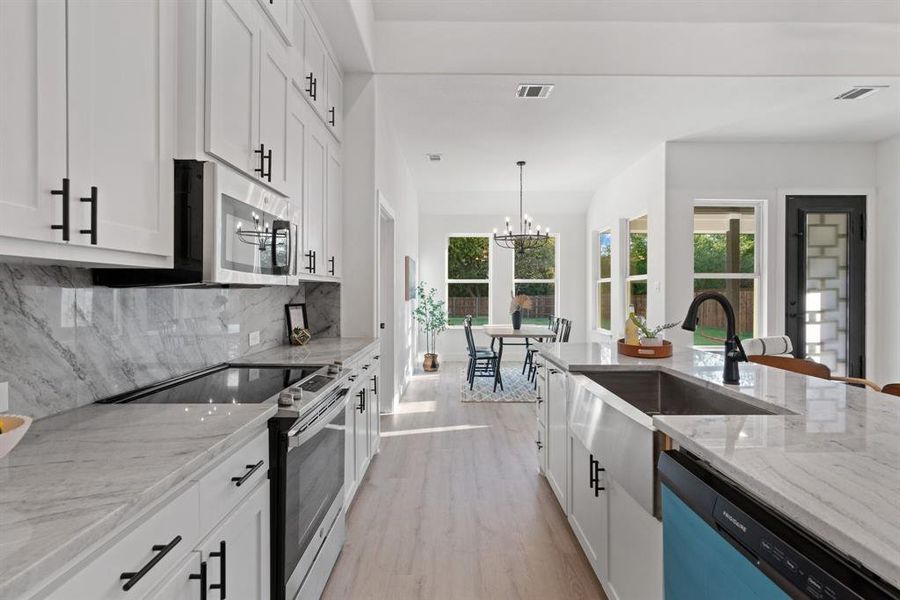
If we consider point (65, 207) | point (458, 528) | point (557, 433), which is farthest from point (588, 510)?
point (65, 207)

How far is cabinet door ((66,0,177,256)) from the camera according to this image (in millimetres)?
1051

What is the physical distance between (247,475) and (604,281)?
691cm

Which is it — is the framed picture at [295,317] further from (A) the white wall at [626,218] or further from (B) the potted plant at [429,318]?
(B) the potted plant at [429,318]

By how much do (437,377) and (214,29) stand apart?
5.72 metres

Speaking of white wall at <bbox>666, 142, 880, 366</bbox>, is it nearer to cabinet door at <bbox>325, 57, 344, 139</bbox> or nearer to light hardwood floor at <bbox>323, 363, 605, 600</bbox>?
light hardwood floor at <bbox>323, 363, 605, 600</bbox>

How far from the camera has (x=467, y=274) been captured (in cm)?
838

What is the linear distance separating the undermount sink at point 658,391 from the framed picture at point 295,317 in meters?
1.86

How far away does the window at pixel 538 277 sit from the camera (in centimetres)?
838

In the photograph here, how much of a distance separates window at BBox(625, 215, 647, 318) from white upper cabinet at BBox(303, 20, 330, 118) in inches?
177

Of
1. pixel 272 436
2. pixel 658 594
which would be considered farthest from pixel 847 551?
pixel 272 436

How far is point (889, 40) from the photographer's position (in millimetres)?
3559

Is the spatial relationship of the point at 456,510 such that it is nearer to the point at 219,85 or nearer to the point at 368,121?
the point at 219,85

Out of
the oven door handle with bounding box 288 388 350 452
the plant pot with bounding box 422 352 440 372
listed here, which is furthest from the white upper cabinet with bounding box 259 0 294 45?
the plant pot with bounding box 422 352 440 372

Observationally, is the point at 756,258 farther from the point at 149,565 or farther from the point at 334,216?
the point at 149,565
